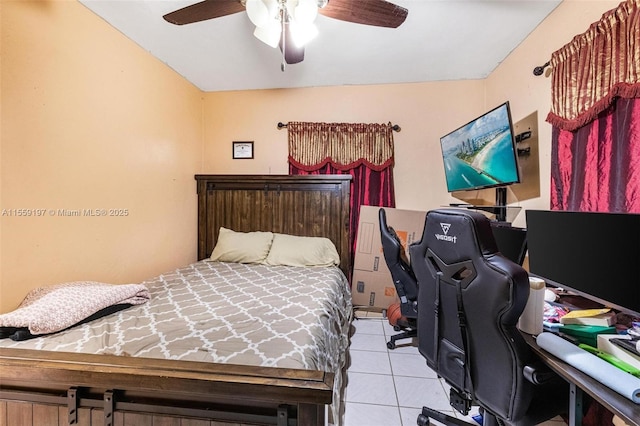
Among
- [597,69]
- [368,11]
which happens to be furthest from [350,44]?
[597,69]

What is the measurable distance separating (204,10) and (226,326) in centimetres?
163

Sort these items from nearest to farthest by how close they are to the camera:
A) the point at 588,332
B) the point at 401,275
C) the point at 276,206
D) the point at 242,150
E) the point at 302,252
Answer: the point at 588,332 < the point at 401,275 < the point at 302,252 < the point at 276,206 < the point at 242,150

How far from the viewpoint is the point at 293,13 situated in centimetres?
145

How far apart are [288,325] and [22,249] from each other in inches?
59.9

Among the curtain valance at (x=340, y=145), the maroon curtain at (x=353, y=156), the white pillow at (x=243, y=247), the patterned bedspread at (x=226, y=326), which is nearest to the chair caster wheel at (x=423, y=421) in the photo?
the patterned bedspread at (x=226, y=326)

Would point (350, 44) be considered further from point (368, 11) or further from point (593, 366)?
point (593, 366)

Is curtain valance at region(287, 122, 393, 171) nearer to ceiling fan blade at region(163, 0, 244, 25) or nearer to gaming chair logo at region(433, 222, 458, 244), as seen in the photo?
ceiling fan blade at region(163, 0, 244, 25)

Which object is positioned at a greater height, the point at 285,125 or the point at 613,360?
the point at 285,125

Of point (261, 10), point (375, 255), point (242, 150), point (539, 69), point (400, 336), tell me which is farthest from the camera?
point (242, 150)

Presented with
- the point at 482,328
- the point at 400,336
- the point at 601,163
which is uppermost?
the point at 601,163

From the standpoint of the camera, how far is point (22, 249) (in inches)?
59.6

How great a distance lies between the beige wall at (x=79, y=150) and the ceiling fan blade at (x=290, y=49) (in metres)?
1.31

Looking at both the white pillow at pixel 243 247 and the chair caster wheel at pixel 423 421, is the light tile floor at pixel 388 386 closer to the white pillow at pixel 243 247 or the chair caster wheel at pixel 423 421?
the chair caster wheel at pixel 423 421

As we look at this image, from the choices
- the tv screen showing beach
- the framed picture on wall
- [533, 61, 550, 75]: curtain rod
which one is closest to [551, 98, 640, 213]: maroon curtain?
the tv screen showing beach
